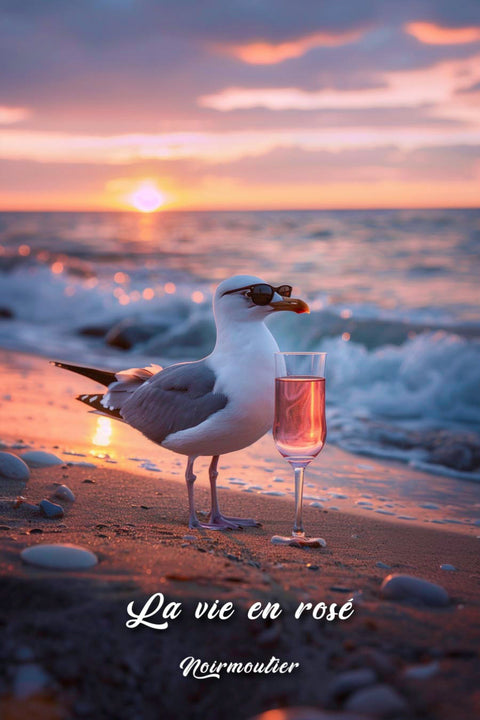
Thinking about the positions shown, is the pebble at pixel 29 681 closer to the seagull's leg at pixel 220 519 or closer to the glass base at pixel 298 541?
the glass base at pixel 298 541

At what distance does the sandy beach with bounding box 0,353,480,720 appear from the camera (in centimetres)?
196

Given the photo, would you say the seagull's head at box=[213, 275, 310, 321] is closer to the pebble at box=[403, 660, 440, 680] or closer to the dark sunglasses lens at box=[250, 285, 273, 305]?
the dark sunglasses lens at box=[250, 285, 273, 305]

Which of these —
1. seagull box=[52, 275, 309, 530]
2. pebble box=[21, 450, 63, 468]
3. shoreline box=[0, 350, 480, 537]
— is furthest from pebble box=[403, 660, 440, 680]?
pebble box=[21, 450, 63, 468]

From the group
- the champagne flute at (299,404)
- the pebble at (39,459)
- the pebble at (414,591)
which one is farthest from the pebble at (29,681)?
the pebble at (39,459)

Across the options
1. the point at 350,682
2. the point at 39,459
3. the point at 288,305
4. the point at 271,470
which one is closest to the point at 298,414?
the point at 288,305

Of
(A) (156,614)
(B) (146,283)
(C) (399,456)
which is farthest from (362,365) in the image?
(B) (146,283)

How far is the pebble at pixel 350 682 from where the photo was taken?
6.37 ft

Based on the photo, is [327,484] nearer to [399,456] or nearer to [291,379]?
[399,456]

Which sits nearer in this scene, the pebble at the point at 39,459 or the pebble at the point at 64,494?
the pebble at the point at 64,494

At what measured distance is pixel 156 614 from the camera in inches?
90.4

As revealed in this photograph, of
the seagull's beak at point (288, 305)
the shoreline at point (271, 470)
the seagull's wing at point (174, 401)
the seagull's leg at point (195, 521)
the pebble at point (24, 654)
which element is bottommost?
the shoreline at point (271, 470)

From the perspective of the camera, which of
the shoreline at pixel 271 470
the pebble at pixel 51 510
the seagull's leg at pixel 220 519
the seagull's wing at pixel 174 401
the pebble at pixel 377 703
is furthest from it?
the shoreline at pixel 271 470

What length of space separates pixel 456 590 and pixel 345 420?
4.60m

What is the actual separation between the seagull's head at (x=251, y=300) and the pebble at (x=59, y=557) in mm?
1393
